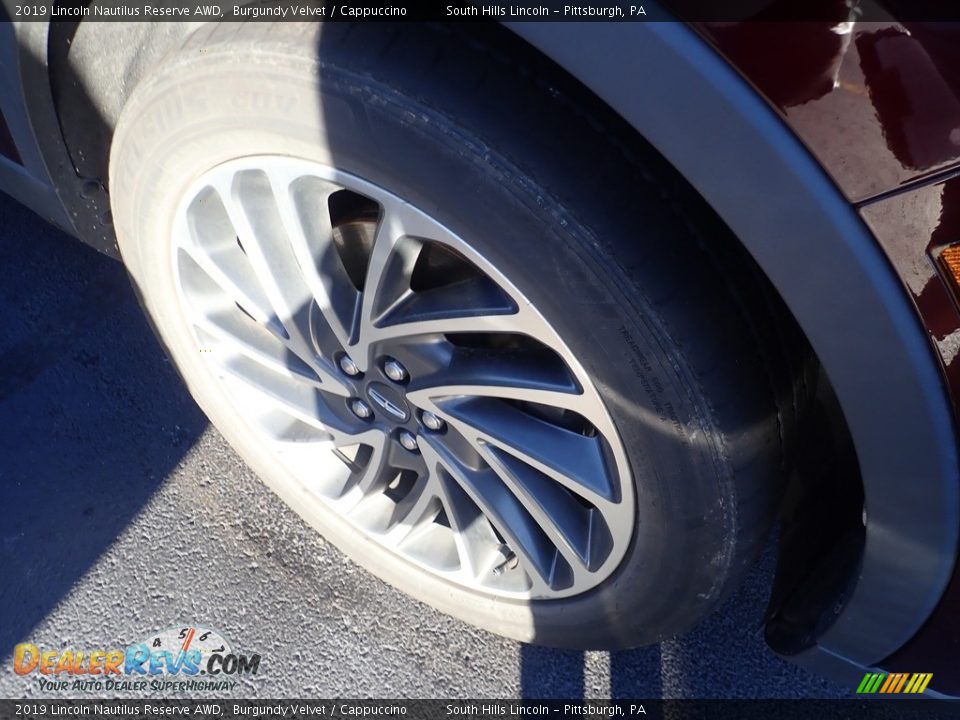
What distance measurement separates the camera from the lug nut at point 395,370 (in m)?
1.36

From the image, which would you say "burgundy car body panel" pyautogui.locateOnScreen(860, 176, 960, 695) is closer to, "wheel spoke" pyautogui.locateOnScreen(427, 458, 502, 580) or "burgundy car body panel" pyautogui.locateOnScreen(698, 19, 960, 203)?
"burgundy car body panel" pyautogui.locateOnScreen(698, 19, 960, 203)

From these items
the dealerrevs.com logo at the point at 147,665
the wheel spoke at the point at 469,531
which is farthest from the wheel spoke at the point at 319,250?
the dealerrevs.com logo at the point at 147,665

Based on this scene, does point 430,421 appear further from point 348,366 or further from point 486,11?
point 486,11

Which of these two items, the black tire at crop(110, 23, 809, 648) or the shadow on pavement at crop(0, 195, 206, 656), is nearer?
the black tire at crop(110, 23, 809, 648)

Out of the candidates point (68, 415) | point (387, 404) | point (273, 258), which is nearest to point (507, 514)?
point (387, 404)

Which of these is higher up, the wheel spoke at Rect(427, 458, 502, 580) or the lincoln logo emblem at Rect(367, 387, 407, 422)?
the lincoln logo emblem at Rect(367, 387, 407, 422)

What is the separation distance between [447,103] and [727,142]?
0.36 m

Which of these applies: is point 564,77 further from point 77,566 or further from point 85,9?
point 77,566

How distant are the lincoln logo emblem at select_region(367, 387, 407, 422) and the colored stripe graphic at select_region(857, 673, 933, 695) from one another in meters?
0.84

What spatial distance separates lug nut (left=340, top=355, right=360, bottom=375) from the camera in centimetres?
142

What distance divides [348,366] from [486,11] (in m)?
0.68

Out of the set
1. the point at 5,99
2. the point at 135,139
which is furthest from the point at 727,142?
the point at 5,99

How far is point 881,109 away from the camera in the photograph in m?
0.79

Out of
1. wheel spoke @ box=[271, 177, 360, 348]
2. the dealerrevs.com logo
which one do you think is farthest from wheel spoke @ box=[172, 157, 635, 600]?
the dealerrevs.com logo
